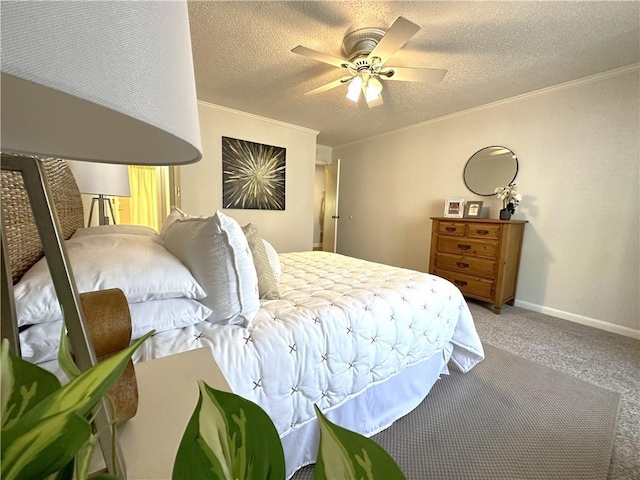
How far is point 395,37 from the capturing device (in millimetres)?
1672

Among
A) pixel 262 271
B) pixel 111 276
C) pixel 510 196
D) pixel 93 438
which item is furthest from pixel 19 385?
pixel 510 196

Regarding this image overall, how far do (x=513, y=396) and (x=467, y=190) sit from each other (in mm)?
2573

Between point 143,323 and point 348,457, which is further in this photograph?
point 143,323

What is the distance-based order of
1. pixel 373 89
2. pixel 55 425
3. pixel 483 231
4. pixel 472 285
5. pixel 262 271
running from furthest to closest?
pixel 472 285 < pixel 483 231 < pixel 373 89 < pixel 262 271 < pixel 55 425

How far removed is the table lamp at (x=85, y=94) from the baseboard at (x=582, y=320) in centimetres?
373

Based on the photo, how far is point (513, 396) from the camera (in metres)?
1.66

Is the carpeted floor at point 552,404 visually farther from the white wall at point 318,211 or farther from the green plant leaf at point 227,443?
the white wall at point 318,211

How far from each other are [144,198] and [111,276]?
5.15 meters

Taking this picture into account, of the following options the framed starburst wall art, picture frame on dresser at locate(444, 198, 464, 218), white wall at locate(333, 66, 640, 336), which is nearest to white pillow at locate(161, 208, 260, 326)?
the framed starburst wall art

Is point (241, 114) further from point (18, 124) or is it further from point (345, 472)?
point (345, 472)

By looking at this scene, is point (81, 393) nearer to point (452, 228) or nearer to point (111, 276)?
point (111, 276)

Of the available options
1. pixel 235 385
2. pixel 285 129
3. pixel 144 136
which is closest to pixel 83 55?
pixel 144 136

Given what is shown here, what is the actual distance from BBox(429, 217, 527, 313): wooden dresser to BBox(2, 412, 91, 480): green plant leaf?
3316 mm

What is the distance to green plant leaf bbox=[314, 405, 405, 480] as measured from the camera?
8.4 inches
